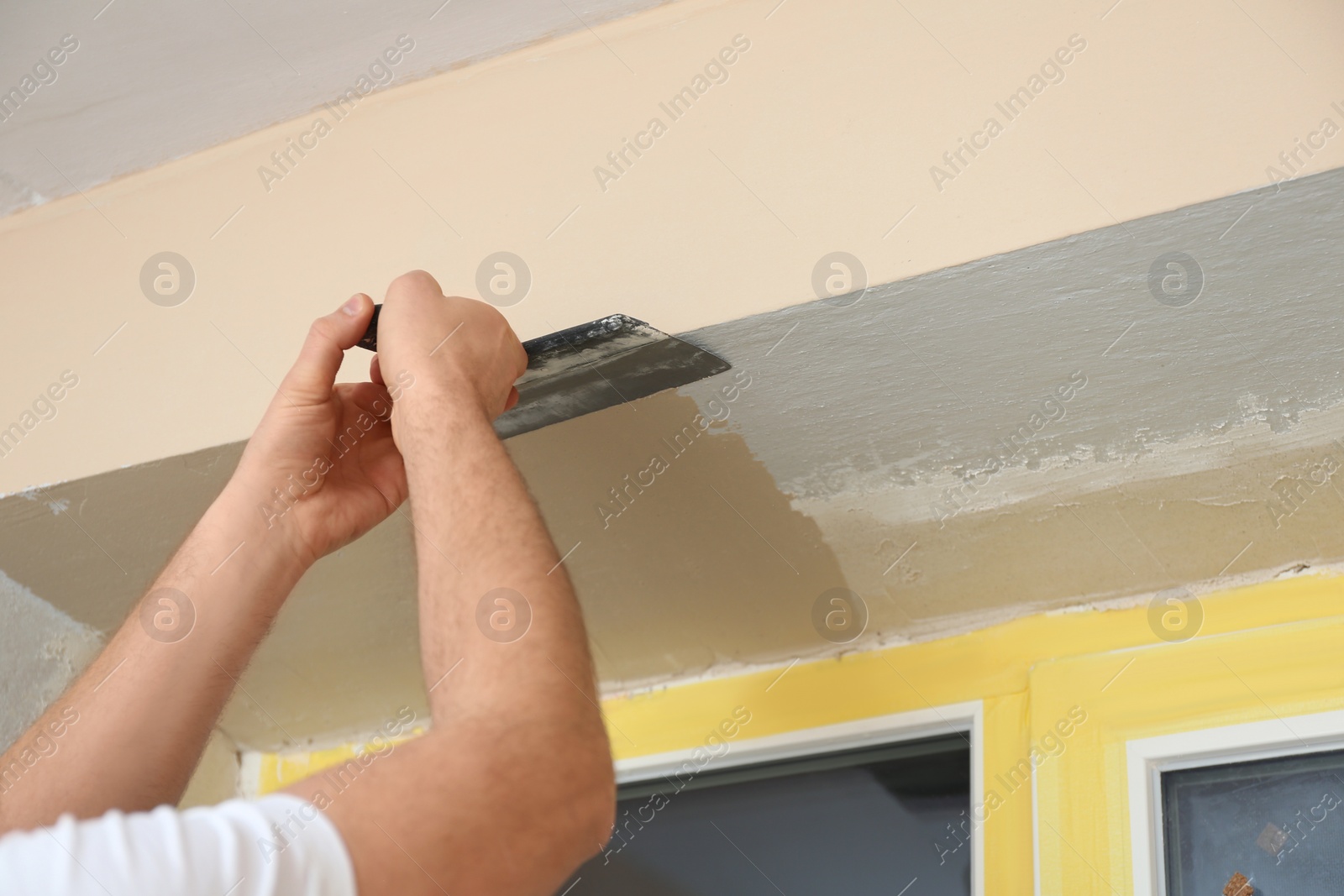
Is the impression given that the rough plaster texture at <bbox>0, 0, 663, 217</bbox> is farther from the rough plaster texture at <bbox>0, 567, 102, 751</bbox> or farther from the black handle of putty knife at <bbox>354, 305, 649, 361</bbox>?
the rough plaster texture at <bbox>0, 567, 102, 751</bbox>

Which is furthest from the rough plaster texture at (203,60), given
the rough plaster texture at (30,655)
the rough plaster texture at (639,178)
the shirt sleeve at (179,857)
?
the shirt sleeve at (179,857)

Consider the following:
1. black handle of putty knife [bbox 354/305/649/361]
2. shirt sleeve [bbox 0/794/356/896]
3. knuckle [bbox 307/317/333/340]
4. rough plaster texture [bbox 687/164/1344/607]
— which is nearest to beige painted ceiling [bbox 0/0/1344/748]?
rough plaster texture [bbox 687/164/1344/607]

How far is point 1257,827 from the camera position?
958 mm

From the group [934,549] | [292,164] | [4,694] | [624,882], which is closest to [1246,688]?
[934,549]

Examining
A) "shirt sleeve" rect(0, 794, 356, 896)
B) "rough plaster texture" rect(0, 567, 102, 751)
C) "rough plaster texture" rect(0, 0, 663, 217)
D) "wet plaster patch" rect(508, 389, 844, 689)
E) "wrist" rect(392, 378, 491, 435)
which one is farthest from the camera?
"rough plaster texture" rect(0, 567, 102, 751)

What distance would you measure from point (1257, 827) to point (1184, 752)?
81 millimetres

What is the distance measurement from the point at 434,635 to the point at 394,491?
1.08 ft

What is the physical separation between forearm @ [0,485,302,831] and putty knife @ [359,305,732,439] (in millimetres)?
209

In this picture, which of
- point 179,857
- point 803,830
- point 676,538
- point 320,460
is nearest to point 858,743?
point 803,830

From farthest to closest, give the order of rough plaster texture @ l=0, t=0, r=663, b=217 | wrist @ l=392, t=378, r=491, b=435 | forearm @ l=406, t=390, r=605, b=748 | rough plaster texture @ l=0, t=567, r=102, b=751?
rough plaster texture @ l=0, t=567, r=102, b=751
rough plaster texture @ l=0, t=0, r=663, b=217
wrist @ l=392, t=378, r=491, b=435
forearm @ l=406, t=390, r=605, b=748

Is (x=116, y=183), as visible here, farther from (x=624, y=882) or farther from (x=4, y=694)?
(x=624, y=882)

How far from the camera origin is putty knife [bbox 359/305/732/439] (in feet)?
3.01

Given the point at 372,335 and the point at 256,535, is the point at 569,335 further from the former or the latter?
the point at 256,535

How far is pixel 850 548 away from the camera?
1137 mm
